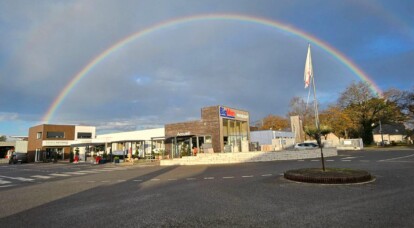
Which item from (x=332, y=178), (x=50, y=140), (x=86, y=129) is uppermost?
(x=86, y=129)

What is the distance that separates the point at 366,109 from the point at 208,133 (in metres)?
37.8

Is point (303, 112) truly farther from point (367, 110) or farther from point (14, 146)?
point (14, 146)

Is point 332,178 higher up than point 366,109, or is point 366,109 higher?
point 366,109

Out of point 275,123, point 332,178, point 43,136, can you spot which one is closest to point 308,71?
point 332,178

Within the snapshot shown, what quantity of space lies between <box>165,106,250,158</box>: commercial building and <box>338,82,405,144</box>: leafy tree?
30.9m

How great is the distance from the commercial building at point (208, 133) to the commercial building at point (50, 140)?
110 ft

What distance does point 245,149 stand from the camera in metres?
31.0

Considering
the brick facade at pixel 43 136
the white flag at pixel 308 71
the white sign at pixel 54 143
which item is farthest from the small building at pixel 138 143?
the white flag at pixel 308 71

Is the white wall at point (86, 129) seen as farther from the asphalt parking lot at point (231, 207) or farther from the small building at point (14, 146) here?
the asphalt parking lot at point (231, 207)

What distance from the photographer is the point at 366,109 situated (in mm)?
54938

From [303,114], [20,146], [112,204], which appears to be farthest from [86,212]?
[20,146]

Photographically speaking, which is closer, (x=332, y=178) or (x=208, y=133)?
(x=332, y=178)

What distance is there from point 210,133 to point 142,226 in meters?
27.9

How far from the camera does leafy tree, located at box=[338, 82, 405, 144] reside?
53875mm
